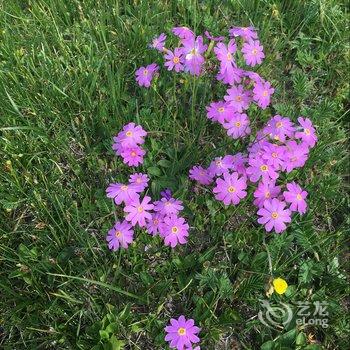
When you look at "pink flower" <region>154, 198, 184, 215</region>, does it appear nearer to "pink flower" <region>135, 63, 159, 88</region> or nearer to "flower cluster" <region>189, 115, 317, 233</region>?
"flower cluster" <region>189, 115, 317, 233</region>

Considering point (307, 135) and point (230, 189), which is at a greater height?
point (307, 135)

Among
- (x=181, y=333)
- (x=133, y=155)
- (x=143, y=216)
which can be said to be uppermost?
(x=133, y=155)

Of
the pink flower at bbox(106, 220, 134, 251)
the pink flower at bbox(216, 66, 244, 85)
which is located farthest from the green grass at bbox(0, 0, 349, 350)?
the pink flower at bbox(216, 66, 244, 85)

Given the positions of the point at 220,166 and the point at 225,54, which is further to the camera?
the point at 225,54

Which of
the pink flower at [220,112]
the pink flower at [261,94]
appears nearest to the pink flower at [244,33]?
the pink flower at [261,94]

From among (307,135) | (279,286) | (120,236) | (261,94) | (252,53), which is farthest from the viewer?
(252,53)

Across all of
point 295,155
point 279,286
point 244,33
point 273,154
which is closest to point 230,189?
point 273,154

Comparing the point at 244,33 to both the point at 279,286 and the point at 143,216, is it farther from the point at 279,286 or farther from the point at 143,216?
the point at 279,286
